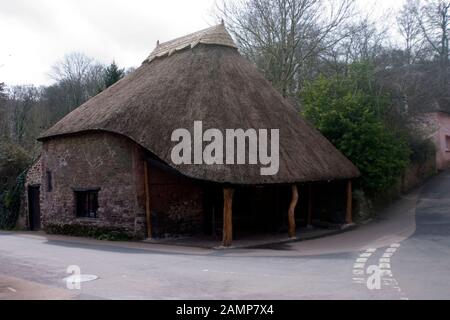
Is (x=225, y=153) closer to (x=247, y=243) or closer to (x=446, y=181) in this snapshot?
(x=247, y=243)

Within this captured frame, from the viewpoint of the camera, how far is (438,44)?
108ft

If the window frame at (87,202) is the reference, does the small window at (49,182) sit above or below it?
above

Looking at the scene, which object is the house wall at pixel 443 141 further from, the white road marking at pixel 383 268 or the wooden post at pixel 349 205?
the white road marking at pixel 383 268

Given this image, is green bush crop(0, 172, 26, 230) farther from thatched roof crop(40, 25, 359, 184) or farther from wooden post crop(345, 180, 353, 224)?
wooden post crop(345, 180, 353, 224)

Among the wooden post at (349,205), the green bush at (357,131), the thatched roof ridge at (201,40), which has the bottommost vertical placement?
the wooden post at (349,205)

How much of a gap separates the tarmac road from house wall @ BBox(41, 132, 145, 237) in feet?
3.30

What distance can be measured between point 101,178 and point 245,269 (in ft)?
26.5

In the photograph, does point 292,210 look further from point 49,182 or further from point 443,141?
point 443,141

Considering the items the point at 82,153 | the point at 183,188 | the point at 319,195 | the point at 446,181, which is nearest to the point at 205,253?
the point at 183,188

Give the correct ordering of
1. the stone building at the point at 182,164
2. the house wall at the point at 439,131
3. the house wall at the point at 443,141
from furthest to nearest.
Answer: the house wall at the point at 443,141
the house wall at the point at 439,131
the stone building at the point at 182,164

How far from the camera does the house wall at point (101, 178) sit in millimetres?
15609

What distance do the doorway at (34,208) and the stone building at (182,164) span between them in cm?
388

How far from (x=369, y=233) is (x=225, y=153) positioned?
6.29m

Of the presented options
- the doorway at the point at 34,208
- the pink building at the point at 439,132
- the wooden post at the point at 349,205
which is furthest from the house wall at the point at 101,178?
the pink building at the point at 439,132
